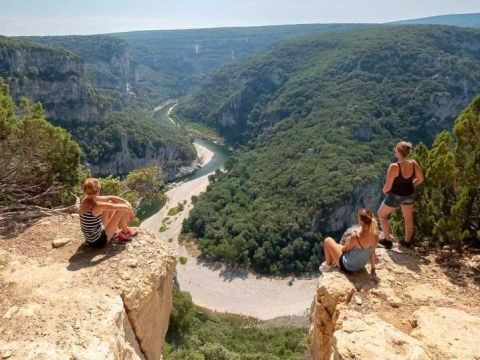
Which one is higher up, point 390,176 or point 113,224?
point 390,176

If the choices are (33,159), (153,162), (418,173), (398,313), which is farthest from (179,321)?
(153,162)

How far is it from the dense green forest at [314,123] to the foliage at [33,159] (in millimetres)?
40257

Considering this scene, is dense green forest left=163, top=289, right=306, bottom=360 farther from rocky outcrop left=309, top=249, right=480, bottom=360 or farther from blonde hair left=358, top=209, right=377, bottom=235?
blonde hair left=358, top=209, right=377, bottom=235

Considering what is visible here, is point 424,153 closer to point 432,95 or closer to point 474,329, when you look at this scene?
point 474,329

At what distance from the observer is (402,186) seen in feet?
29.3

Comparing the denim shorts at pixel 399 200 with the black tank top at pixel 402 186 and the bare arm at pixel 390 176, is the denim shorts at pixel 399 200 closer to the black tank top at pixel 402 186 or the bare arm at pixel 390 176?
the black tank top at pixel 402 186

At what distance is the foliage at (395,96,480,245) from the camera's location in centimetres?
949

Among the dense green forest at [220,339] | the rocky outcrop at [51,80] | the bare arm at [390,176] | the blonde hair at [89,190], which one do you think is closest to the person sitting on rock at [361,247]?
the bare arm at [390,176]

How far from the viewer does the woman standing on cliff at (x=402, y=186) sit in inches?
344

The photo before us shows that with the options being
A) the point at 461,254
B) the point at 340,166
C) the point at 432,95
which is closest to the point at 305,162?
the point at 340,166

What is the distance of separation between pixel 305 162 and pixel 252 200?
12038 millimetres

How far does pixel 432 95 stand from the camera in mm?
96250

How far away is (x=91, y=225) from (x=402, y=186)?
20.3 feet

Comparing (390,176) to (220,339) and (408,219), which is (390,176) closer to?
(408,219)
